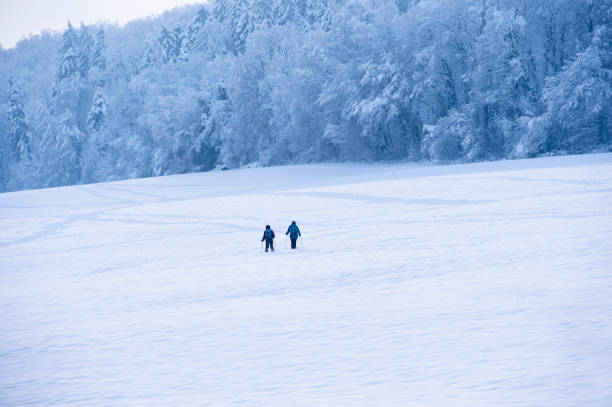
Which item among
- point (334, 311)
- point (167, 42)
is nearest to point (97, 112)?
point (167, 42)

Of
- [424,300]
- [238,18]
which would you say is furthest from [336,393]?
[238,18]

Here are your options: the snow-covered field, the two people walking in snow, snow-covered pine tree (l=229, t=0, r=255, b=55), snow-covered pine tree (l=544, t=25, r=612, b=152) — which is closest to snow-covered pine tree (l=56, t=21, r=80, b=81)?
snow-covered pine tree (l=229, t=0, r=255, b=55)

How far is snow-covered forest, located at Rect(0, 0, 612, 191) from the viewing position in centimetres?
4628

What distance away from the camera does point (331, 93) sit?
2291 inches

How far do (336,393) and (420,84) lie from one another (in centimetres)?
4736

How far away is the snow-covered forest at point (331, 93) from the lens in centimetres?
4628

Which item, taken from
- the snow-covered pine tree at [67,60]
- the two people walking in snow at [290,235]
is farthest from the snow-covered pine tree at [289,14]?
the two people walking in snow at [290,235]

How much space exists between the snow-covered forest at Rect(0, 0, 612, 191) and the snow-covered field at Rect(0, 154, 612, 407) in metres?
21.5

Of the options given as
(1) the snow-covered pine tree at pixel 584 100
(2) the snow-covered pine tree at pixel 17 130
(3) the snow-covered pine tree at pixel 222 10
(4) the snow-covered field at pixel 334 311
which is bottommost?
(4) the snow-covered field at pixel 334 311

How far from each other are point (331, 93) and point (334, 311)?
48.4 meters

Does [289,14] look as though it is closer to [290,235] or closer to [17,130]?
[17,130]

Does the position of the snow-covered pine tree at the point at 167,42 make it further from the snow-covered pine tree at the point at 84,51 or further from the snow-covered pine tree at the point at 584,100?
the snow-covered pine tree at the point at 584,100

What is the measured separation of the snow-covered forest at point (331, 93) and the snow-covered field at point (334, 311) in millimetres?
21525

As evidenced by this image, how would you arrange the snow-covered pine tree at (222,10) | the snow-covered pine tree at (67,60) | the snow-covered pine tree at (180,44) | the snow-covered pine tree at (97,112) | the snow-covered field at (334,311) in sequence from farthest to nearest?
the snow-covered pine tree at (67,60)
the snow-covered pine tree at (222,10)
the snow-covered pine tree at (180,44)
the snow-covered pine tree at (97,112)
the snow-covered field at (334,311)
